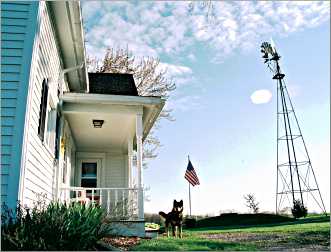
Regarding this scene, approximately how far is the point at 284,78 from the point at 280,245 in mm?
13172

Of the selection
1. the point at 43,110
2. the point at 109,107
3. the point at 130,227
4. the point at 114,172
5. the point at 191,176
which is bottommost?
the point at 130,227

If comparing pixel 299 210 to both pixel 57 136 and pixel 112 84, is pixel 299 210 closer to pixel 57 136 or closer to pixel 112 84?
pixel 112 84

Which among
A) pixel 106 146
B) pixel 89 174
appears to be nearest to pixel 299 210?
pixel 106 146

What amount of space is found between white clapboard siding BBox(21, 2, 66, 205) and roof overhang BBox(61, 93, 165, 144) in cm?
73

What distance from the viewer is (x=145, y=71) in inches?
790

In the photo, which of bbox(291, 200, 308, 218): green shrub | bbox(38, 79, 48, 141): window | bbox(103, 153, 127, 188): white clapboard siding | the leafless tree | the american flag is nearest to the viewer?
bbox(38, 79, 48, 141): window

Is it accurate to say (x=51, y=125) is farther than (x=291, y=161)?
No

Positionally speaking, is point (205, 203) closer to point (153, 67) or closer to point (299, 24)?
point (153, 67)

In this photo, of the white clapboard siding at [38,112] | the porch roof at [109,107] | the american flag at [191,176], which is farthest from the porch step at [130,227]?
the american flag at [191,176]

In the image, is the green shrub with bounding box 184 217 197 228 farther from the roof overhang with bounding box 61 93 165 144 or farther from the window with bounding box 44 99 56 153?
the window with bounding box 44 99 56 153

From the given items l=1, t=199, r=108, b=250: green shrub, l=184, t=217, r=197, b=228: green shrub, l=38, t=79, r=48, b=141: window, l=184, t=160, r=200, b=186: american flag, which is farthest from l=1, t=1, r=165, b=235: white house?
l=184, t=217, r=197, b=228: green shrub

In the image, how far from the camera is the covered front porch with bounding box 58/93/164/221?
333 inches

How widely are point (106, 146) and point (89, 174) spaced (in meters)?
1.18

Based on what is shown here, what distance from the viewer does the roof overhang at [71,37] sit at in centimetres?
677
